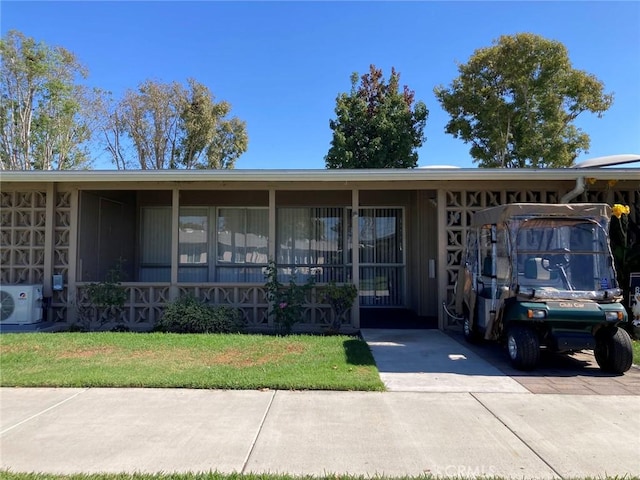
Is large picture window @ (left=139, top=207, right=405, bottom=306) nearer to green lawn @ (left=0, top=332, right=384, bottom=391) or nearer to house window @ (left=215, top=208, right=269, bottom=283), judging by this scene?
house window @ (left=215, top=208, right=269, bottom=283)

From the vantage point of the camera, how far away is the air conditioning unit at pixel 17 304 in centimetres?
867

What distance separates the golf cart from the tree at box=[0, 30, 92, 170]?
22.9m

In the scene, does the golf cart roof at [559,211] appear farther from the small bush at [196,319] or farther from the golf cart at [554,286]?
the small bush at [196,319]

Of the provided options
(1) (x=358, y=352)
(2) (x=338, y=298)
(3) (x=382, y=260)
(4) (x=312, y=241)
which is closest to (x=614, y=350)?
(1) (x=358, y=352)

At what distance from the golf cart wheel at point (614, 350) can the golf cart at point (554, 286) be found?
11 mm

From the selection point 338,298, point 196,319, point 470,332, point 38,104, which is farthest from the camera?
point 38,104

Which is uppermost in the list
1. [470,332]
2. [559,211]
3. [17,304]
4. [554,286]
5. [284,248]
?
[559,211]

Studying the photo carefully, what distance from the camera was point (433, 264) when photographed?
9.58 metres

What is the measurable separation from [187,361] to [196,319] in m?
2.11

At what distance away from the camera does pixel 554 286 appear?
605 centimetres

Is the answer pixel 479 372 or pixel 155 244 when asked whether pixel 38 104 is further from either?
pixel 479 372

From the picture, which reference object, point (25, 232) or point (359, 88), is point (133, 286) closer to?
point (25, 232)

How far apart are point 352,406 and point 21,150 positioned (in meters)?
24.2

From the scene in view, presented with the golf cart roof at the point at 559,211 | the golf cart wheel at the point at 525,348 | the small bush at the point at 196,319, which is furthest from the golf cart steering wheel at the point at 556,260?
the small bush at the point at 196,319
